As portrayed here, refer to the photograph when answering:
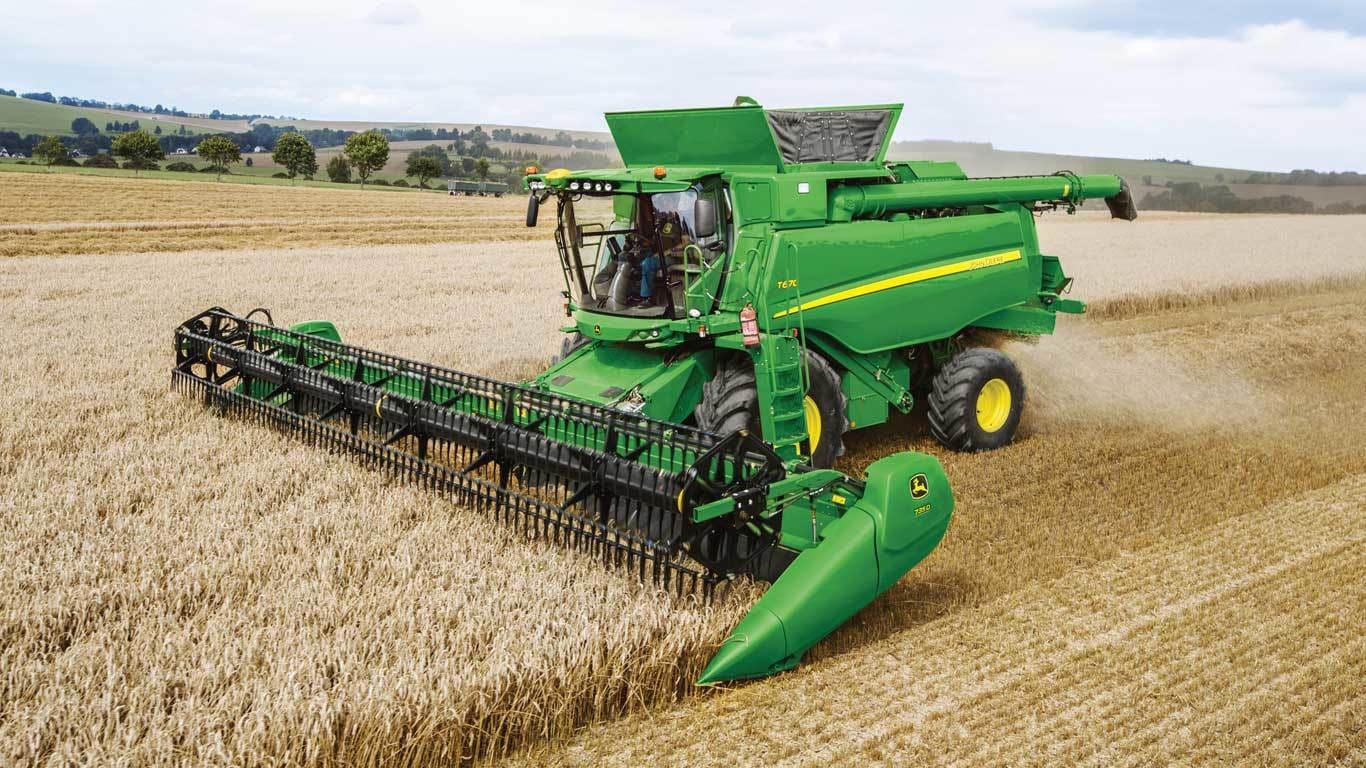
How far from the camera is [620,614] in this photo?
4133 mm

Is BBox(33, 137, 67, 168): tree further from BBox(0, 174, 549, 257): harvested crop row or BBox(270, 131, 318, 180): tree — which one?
BBox(0, 174, 549, 257): harvested crop row

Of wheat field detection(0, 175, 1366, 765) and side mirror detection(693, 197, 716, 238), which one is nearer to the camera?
wheat field detection(0, 175, 1366, 765)

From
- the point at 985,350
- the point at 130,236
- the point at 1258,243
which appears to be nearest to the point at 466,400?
the point at 985,350

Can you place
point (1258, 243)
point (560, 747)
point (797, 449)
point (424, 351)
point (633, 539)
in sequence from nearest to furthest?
point (560, 747) → point (633, 539) → point (797, 449) → point (424, 351) → point (1258, 243)

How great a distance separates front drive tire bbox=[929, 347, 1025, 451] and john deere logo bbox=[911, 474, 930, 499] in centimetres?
280

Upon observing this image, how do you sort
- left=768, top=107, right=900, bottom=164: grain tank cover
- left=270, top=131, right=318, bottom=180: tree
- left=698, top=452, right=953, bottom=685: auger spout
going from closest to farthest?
1. left=698, top=452, right=953, bottom=685: auger spout
2. left=768, top=107, right=900, bottom=164: grain tank cover
3. left=270, top=131, right=318, bottom=180: tree

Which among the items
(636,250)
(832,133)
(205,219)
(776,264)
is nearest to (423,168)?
(205,219)

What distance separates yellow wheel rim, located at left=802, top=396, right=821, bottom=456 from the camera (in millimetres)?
6281

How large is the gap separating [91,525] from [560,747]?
2803 mm

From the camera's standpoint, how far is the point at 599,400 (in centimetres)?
598

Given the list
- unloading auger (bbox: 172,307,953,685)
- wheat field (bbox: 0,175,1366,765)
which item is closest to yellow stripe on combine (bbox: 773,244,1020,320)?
wheat field (bbox: 0,175,1366,765)

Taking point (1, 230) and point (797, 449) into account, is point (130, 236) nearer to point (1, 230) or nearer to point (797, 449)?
point (1, 230)

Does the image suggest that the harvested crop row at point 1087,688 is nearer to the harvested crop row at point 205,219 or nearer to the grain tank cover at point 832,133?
the grain tank cover at point 832,133

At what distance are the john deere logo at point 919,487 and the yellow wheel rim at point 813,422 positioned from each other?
5.71ft
